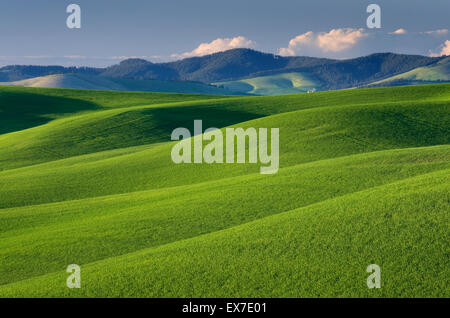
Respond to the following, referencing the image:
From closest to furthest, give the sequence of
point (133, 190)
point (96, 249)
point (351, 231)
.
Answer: point (351, 231), point (96, 249), point (133, 190)

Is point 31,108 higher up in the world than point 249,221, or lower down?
higher up

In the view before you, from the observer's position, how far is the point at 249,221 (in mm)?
14672

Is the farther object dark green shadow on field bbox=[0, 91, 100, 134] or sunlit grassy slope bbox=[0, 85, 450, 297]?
dark green shadow on field bbox=[0, 91, 100, 134]

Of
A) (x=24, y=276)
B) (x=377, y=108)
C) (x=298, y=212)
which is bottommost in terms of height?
(x=24, y=276)

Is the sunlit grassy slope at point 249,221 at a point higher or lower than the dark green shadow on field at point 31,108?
lower

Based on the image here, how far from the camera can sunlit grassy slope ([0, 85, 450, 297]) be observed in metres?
10.2

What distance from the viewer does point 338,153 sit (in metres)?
26.7

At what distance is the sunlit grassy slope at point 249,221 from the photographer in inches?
401

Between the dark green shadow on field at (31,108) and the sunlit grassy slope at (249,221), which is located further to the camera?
the dark green shadow on field at (31,108)

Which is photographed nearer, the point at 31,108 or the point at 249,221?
the point at 249,221

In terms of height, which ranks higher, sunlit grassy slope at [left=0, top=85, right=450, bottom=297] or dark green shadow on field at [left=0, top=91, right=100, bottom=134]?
dark green shadow on field at [left=0, top=91, right=100, bottom=134]
